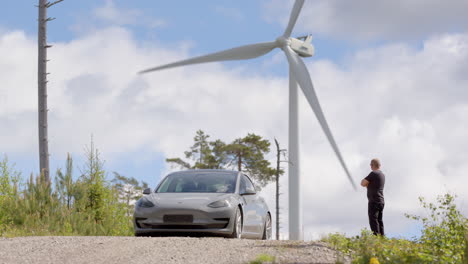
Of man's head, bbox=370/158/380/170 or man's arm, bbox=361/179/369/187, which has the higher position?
man's head, bbox=370/158/380/170

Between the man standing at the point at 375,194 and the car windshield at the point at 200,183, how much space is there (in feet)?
9.65

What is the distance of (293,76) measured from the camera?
20.4 meters

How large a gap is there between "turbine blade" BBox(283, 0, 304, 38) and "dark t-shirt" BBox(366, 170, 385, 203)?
29.3ft

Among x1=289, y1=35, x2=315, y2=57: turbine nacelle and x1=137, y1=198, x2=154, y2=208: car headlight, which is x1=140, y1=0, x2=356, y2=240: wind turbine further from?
x1=137, y1=198, x2=154, y2=208: car headlight

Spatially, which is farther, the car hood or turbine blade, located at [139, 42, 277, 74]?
turbine blade, located at [139, 42, 277, 74]

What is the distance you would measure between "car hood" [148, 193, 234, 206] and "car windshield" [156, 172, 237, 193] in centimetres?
33

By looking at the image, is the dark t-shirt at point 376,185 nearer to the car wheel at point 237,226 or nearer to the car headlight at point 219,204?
the car wheel at point 237,226

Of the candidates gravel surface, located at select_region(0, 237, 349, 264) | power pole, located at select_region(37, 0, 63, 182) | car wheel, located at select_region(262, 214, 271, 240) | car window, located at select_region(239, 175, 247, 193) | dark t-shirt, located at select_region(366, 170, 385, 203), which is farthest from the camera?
power pole, located at select_region(37, 0, 63, 182)

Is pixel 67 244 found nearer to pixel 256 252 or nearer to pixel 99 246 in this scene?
pixel 99 246

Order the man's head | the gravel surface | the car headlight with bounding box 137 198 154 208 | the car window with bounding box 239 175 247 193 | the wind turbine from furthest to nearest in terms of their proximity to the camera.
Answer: the wind turbine < the man's head < the car window with bounding box 239 175 247 193 < the car headlight with bounding box 137 198 154 208 < the gravel surface

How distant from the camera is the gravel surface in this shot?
33.8 ft

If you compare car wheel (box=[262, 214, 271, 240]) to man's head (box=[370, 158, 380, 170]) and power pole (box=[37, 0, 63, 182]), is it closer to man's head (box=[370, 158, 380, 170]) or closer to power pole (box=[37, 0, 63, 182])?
man's head (box=[370, 158, 380, 170])

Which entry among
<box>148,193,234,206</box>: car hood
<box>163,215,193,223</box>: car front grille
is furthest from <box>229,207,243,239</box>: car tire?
<box>163,215,193,223</box>: car front grille

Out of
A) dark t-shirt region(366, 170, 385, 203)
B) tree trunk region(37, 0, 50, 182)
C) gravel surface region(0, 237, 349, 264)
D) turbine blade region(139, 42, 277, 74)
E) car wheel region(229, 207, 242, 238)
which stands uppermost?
turbine blade region(139, 42, 277, 74)
